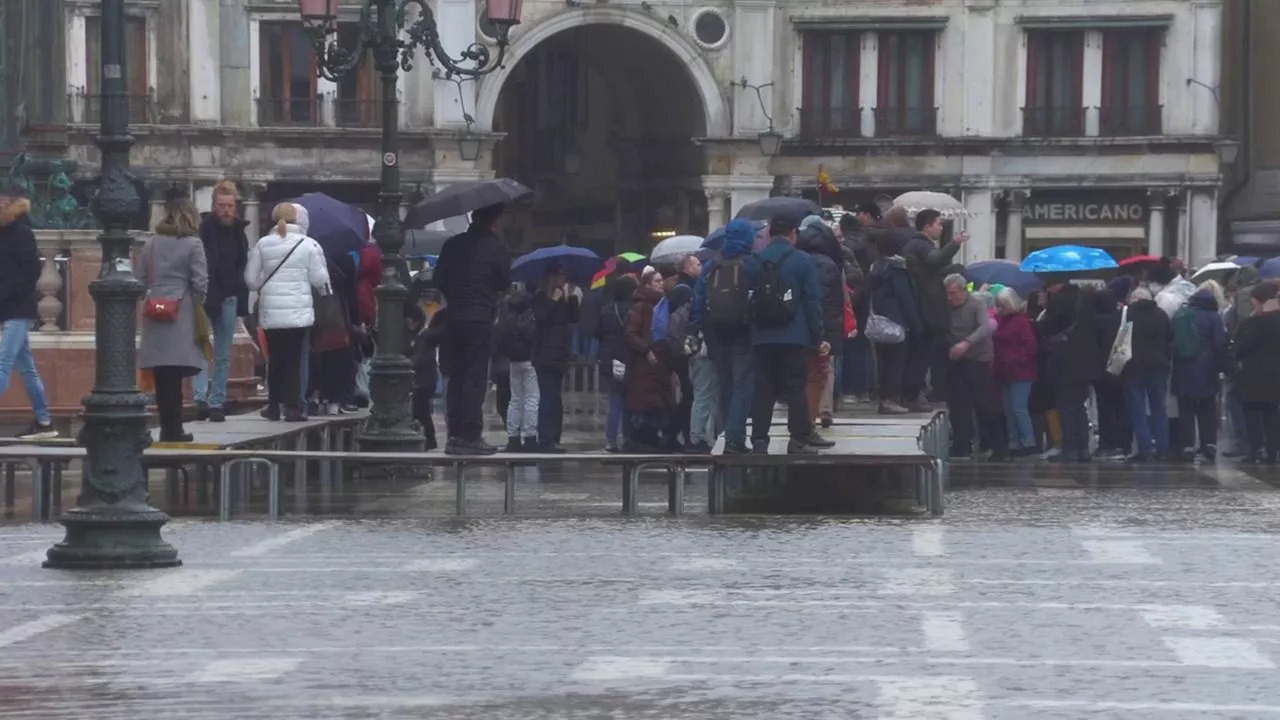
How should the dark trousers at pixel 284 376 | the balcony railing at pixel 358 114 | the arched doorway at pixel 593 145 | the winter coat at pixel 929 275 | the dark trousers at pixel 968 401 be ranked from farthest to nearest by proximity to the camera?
the arched doorway at pixel 593 145, the balcony railing at pixel 358 114, the dark trousers at pixel 968 401, the winter coat at pixel 929 275, the dark trousers at pixel 284 376

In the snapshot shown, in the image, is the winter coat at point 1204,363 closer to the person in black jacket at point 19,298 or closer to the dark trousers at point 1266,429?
the dark trousers at point 1266,429

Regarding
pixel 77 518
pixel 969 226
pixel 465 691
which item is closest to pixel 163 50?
pixel 969 226

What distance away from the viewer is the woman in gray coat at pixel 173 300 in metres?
17.9

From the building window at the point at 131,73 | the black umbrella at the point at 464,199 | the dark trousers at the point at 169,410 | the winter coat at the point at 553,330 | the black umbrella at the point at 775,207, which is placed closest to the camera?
the dark trousers at the point at 169,410

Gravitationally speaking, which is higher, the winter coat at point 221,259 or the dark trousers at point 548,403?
the winter coat at point 221,259

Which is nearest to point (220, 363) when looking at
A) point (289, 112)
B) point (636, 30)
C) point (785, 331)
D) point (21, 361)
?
point (21, 361)

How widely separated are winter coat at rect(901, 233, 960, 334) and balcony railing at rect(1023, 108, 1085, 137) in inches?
1260

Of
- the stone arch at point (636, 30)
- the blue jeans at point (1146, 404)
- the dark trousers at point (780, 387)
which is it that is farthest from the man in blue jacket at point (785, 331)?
Answer: the stone arch at point (636, 30)

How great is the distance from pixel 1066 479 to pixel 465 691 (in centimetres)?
1266

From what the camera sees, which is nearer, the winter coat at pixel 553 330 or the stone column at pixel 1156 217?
the winter coat at pixel 553 330

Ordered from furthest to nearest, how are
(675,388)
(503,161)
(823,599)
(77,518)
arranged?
(503,161), (675,388), (77,518), (823,599)

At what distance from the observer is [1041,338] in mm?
25156

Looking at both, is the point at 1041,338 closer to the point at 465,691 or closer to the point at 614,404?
the point at 614,404

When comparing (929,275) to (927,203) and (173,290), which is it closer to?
(173,290)
